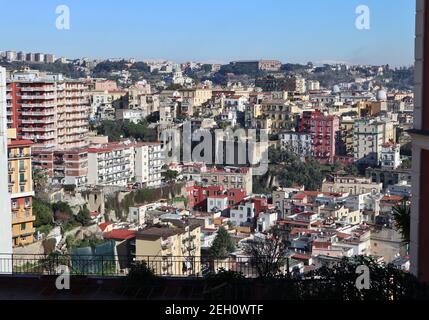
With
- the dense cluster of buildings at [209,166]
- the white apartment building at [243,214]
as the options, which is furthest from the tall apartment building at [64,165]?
the white apartment building at [243,214]

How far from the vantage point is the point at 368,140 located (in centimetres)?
2123

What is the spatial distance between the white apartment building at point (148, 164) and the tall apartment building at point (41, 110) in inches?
84.5

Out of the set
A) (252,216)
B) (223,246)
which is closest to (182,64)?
(252,216)

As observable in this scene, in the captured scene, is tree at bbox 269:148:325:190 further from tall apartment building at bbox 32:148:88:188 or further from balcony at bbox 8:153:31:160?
balcony at bbox 8:153:31:160

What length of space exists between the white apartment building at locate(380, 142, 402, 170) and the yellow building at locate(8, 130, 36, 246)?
12.1 meters

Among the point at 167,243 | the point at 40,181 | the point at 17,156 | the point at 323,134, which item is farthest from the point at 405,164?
the point at 17,156

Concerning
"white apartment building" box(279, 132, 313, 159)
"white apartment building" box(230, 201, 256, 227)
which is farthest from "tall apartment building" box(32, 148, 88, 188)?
"white apartment building" box(279, 132, 313, 159)

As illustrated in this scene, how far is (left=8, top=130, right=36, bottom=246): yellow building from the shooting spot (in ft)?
30.0

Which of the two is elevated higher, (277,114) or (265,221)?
(277,114)

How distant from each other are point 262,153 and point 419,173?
59.2ft

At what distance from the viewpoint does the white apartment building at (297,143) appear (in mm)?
21438

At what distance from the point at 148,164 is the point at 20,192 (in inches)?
340

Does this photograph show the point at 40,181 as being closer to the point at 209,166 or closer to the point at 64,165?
the point at 64,165

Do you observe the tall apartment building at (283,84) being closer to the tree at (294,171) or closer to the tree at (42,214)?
the tree at (294,171)
